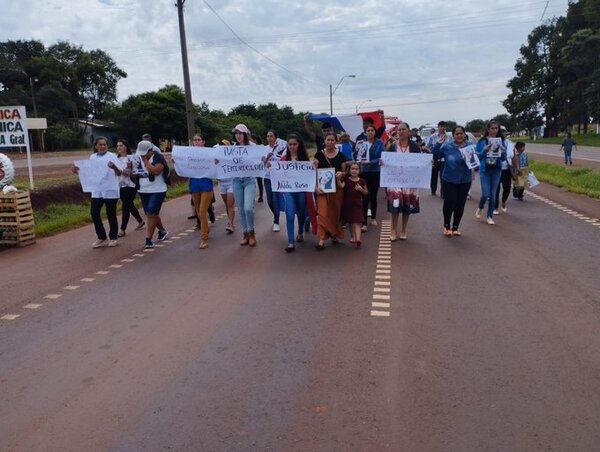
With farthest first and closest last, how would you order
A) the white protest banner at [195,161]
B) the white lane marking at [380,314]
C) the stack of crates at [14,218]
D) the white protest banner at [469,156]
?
the stack of crates at [14,218] < the white protest banner at [195,161] < the white protest banner at [469,156] < the white lane marking at [380,314]

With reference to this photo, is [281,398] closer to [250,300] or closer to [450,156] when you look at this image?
[250,300]

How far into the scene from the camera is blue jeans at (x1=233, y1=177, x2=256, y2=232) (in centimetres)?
857

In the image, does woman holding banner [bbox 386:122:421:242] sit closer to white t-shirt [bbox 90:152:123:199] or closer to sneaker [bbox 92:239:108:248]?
white t-shirt [bbox 90:152:123:199]

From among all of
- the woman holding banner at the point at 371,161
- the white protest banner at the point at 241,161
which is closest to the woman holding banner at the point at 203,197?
the white protest banner at the point at 241,161

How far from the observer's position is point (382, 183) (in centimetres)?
862

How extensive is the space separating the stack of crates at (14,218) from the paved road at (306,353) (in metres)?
1.67

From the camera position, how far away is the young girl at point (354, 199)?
26.9 ft

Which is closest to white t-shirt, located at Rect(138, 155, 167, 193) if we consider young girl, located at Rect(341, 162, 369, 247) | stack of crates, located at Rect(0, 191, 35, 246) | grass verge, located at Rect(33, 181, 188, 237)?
stack of crates, located at Rect(0, 191, 35, 246)

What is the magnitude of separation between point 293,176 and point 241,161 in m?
1.07

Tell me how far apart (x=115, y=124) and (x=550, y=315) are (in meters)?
52.4

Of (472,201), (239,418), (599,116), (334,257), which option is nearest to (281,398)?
(239,418)

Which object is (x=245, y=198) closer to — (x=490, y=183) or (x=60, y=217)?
(x=490, y=183)

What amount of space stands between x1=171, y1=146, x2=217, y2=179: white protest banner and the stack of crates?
9.12 feet

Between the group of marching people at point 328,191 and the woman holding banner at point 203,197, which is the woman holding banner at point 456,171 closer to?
the group of marching people at point 328,191
